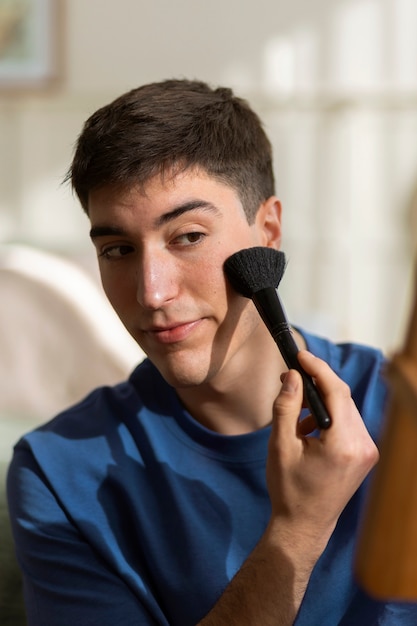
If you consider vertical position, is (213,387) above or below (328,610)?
above

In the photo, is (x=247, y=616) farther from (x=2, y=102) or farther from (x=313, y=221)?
(x=2, y=102)

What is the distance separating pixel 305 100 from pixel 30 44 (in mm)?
882

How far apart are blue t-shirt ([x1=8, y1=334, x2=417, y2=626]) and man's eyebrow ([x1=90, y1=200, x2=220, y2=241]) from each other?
249 mm

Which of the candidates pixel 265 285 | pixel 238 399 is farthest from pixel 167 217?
pixel 238 399

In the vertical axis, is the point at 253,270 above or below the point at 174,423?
above

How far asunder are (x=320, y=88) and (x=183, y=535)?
1991 mm

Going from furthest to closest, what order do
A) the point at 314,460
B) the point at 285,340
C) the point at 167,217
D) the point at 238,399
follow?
the point at 238,399, the point at 167,217, the point at 285,340, the point at 314,460

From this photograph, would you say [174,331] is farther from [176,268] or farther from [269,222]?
[269,222]

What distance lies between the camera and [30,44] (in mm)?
2986

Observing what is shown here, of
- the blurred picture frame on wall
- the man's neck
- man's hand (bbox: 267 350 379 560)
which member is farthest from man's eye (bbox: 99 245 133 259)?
the blurred picture frame on wall

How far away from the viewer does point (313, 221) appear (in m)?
2.96

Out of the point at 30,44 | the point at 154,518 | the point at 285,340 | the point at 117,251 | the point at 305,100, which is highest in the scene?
the point at 30,44

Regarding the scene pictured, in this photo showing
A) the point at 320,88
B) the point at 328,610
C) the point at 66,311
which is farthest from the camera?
the point at 320,88

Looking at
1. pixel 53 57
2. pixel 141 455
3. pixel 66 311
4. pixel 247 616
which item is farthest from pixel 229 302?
pixel 53 57
